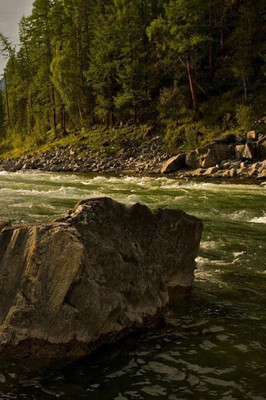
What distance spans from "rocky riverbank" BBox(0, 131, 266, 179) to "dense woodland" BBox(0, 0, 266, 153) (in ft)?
8.90

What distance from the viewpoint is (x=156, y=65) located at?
162ft

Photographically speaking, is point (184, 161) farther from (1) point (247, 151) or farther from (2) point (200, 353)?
(2) point (200, 353)

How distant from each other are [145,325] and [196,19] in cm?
3982

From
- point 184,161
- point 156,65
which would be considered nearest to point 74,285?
point 184,161

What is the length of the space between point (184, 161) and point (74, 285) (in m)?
28.5

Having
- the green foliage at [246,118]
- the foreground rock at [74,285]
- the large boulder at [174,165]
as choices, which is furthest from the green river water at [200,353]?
the green foliage at [246,118]

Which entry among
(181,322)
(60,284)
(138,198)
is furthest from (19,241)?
(138,198)

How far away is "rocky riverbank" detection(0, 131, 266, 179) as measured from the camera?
1150 inches

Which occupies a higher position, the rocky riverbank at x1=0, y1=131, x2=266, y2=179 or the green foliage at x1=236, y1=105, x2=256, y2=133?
the green foliage at x1=236, y1=105, x2=256, y2=133

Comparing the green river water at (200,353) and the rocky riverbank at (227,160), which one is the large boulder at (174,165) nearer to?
the rocky riverbank at (227,160)

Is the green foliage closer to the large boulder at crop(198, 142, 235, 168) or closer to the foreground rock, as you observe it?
the large boulder at crop(198, 142, 235, 168)

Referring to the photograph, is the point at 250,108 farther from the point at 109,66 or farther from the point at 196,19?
the point at 109,66

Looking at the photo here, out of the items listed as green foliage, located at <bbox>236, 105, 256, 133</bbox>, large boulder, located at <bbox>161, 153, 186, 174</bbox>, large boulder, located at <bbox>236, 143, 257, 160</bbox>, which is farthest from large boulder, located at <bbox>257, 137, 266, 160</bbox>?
large boulder, located at <bbox>161, 153, 186, 174</bbox>

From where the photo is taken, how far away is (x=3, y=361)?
16.9 feet
